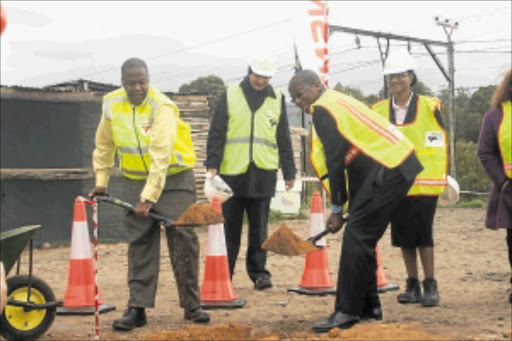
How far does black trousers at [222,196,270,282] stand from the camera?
814cm

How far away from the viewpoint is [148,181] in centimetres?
613

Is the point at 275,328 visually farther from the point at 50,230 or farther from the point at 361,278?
the point at 50,230

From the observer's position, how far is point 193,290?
6523 mm

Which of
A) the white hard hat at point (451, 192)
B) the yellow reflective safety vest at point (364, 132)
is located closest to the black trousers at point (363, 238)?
the yellow reflective safety vest at point (364, 132)

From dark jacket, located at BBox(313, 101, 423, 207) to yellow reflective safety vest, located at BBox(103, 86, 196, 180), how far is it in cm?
111

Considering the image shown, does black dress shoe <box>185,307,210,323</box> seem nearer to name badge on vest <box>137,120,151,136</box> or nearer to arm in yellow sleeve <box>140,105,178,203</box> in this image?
arm in yellow sleeve <box>140,105,178,203</box>

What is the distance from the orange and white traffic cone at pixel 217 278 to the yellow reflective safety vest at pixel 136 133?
114 centimetres

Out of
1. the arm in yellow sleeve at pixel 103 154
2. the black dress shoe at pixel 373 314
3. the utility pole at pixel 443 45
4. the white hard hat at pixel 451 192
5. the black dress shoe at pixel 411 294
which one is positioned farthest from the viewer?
the utility pole at pixel 443 45

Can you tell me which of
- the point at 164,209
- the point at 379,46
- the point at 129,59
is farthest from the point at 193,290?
the point at 379,46

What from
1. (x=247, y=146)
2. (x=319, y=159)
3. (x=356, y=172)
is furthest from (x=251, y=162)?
(x=356, y=172)

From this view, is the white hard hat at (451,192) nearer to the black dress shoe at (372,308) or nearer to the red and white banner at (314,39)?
the black dress shoe at (372,308)

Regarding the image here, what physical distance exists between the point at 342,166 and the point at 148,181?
139cm

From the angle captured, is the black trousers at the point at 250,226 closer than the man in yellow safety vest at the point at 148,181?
No

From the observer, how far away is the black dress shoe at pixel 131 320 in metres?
6.21
